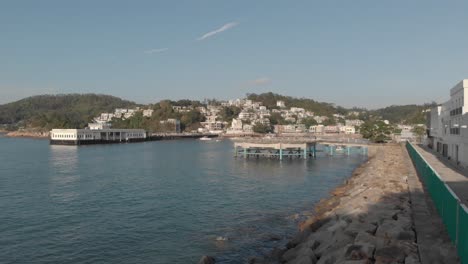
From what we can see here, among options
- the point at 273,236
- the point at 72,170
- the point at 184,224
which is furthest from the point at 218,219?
the point at 72,170

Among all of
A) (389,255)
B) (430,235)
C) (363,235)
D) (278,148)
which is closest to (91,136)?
(278,148)

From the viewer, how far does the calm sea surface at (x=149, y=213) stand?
2058 centimetres

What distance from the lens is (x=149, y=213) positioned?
2884cm

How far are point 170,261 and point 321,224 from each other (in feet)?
27.8

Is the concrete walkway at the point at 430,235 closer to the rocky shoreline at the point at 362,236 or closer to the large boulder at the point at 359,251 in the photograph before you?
the rocky shoreline at the point at 362,236

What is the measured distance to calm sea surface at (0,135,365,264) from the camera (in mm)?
20578

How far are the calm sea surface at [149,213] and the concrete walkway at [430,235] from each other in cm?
709

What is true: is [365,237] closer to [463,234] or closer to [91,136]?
[463,234]

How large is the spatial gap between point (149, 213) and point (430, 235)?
18.8m

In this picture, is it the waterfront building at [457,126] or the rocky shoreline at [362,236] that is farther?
the waterfront building at [457,126]

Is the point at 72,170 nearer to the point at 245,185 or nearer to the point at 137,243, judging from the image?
the point at 245,185

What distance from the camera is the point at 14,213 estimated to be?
2864 centimetres

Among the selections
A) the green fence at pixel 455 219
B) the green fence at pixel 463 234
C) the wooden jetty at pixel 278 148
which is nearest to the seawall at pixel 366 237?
the green fence at pixel 455 219

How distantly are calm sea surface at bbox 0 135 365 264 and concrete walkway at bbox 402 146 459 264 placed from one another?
7.09 m
